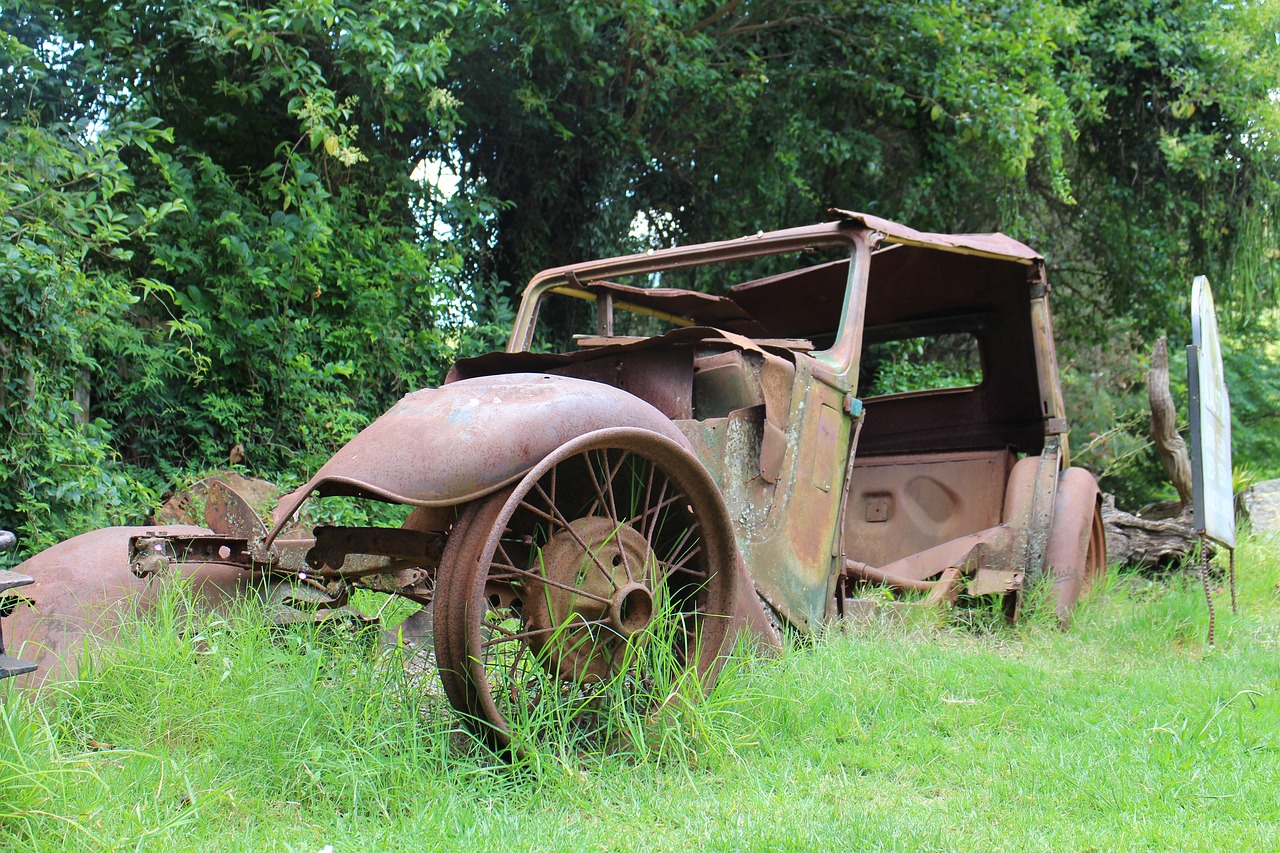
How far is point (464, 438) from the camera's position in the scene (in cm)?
227

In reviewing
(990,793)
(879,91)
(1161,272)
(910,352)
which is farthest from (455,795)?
(1161,272)

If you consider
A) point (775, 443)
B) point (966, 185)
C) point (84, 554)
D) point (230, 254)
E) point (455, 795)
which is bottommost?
point (455, 795)

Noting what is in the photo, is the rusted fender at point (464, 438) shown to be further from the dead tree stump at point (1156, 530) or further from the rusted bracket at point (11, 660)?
the dead tree stump at point (1156, 530)

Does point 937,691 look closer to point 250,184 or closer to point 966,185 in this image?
point 250,184

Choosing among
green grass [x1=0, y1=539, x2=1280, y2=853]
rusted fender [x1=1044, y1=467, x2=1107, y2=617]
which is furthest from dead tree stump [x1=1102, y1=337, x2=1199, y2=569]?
green grass [x1=0, y1=539, x2=1280, y2=853]

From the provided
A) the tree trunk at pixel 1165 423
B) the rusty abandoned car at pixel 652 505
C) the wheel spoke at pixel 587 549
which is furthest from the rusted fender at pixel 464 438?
the tree trunk at pixel 1165 423

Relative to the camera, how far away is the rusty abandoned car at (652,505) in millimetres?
2295

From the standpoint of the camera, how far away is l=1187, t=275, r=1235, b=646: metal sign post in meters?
4.10

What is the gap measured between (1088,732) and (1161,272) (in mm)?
8308

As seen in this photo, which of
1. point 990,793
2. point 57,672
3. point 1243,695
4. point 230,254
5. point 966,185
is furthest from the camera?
point 966,185

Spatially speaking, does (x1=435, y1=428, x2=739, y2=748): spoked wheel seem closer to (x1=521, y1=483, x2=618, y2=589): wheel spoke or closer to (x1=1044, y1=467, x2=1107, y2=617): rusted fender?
(x1=521, y1=483, x2=618, y2=589): wheel spoke

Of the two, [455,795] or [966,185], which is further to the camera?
[966,185]

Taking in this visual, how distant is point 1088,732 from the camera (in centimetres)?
276

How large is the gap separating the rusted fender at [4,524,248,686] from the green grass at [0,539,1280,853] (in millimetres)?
124
